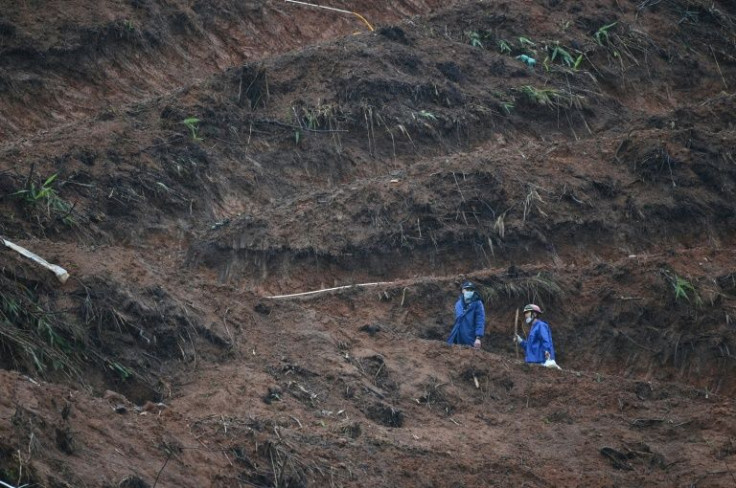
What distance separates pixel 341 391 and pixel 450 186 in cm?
407

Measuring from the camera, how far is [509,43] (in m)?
17.5

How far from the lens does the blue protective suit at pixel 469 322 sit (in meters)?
12.1

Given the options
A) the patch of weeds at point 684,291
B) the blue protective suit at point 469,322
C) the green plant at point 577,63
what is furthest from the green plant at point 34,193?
the green plant at point 577,63

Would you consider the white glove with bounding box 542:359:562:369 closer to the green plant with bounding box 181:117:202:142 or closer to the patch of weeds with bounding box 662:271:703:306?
the patch of weeds with bounding box 662:271:703:306

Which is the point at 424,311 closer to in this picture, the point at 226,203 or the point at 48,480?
the point at 226,203

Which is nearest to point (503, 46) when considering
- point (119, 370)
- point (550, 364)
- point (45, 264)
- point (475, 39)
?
point (475, 39)

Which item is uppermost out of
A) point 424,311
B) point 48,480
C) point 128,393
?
point 48,480

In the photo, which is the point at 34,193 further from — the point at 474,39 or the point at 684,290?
the point at 474,39

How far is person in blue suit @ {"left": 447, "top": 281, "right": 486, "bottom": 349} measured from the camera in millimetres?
12078

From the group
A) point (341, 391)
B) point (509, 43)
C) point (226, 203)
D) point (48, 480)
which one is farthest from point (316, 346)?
point (509, 43)

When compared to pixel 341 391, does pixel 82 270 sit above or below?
above

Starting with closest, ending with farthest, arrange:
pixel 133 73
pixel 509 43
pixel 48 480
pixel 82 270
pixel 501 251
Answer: pixel 48 480 → pixel 82 270 → pixel 501 251 → pixel 133 73 → pixel 509 43

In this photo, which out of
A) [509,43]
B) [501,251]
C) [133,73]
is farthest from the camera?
[509,43]

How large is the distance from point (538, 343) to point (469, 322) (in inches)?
28.5
